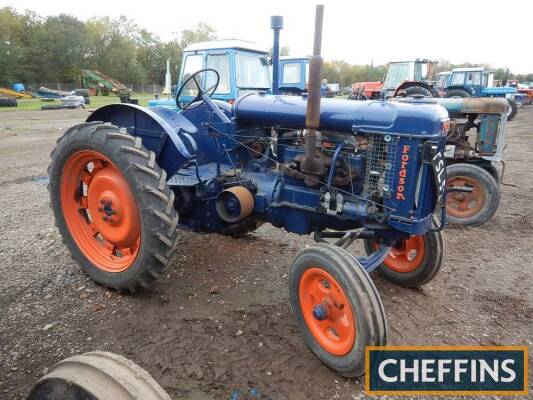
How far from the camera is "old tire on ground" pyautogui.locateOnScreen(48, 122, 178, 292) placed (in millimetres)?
2689

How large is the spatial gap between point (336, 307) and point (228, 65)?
20.4 feet

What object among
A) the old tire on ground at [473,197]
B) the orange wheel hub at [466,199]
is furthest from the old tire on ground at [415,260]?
the orange wheel hub at [466,199]

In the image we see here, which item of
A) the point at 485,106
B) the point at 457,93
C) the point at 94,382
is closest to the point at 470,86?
the point at 457,93

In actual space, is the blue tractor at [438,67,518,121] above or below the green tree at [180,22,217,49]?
below

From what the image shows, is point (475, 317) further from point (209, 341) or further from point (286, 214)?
point (209, 341)

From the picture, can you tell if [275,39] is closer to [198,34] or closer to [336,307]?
[336,307]

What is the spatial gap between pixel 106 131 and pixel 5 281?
4.58 ft

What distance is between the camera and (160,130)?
3.07 meters

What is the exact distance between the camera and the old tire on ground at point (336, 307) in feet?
6.92

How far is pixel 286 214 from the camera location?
3012 millimetres

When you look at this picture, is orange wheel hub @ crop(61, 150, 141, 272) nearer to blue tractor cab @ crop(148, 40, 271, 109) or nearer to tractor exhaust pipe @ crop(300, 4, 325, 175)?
tractor exhaust pipe @ crop(300, 4, 325, 175)

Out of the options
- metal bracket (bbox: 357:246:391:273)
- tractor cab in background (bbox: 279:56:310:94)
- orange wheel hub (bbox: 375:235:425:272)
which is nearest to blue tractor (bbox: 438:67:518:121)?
tractor cab in background (bbox: 279:56:310:94)

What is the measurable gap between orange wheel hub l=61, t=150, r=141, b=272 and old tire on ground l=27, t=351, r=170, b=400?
5.17ft

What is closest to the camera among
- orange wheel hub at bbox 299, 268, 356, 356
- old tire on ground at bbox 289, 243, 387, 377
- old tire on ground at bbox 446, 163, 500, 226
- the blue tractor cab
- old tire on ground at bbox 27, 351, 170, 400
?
old tire on ground at bbox 27, 351, 170, 400
